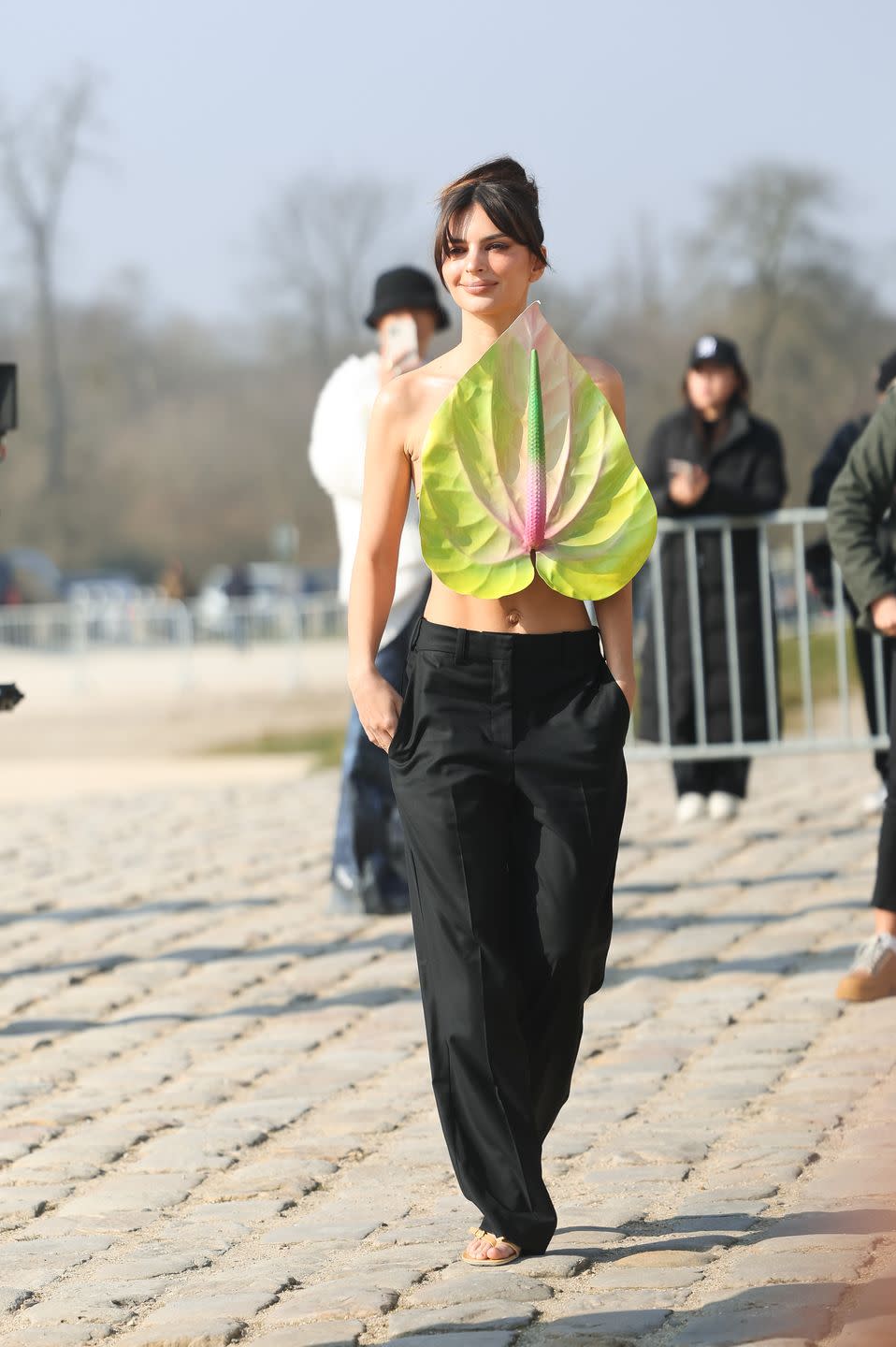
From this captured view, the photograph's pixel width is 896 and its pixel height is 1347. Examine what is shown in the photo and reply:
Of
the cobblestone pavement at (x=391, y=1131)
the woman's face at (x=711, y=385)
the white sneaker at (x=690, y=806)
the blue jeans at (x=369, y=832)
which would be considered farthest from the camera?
the white sneaker at (x=690, y=806)

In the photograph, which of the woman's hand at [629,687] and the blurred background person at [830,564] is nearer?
the woman's hand at [629,687]

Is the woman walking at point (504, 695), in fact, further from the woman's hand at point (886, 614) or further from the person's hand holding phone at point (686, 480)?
the person's hand holding phone at point (686, 480)

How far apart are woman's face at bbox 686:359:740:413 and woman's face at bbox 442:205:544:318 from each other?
20.1 ft

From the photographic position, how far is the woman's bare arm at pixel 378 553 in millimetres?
3652

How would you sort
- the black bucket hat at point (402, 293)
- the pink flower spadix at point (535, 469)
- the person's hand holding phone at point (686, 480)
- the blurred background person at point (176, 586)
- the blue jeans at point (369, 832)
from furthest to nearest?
1. the blurred background person at point (176, 586)
2. the person's hand holding phone at point (686, 480)
3. the blue jeans at point (369, 832)
4. the black bucket hat at point (402, 293)
5. the pink flower spadix at point (535, 469)

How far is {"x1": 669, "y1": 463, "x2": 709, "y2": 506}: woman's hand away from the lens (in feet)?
31.5

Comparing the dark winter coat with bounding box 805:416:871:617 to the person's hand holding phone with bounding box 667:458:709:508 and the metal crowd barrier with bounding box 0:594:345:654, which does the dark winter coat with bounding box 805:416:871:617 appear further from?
the metal crowd barrier with bounding box 0:594:345:654

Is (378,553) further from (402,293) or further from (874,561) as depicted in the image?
(402,293)

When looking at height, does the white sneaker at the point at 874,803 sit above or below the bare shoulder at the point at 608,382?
below

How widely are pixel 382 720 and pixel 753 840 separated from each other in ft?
20.2

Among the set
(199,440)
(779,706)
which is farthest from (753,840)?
(199,440)

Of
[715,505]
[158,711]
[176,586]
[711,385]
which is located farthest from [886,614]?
[176,586]

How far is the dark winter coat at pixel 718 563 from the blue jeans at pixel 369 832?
8.01ft

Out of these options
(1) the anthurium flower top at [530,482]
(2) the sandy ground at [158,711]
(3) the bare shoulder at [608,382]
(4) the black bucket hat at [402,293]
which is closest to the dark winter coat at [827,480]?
(4) the black bucket hat at [402,293]
